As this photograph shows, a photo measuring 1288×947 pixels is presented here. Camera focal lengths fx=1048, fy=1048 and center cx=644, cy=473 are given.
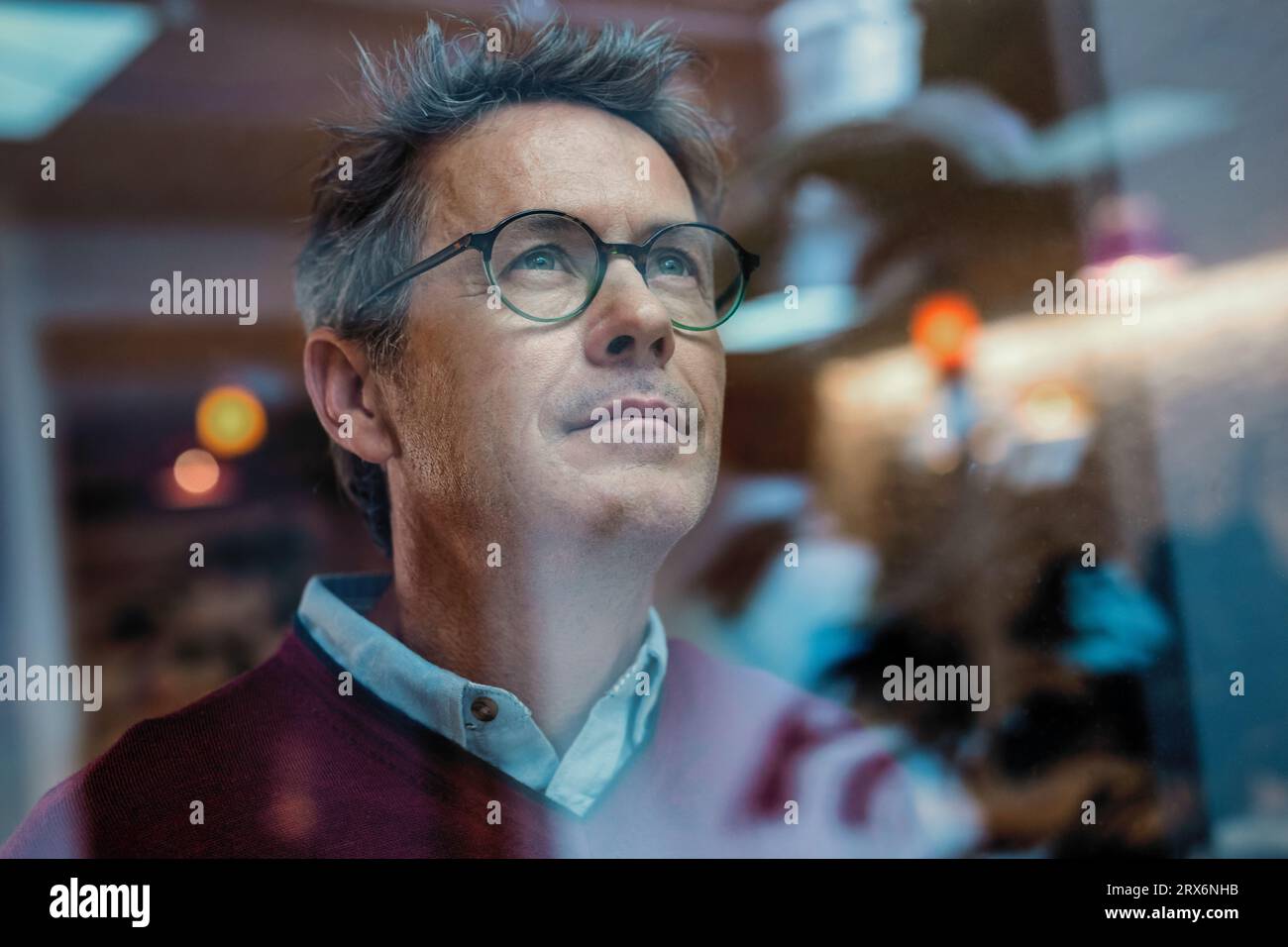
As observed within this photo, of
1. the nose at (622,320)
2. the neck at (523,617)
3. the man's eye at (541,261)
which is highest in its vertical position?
the man's eye at (541,261)

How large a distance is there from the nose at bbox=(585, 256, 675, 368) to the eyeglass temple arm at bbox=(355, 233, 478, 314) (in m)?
0.23

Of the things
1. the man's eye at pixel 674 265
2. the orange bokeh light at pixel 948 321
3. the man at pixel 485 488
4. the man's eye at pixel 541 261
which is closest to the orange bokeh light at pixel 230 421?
the man at pixel 485 488

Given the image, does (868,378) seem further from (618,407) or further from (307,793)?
(307,793)

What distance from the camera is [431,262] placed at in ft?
5.63

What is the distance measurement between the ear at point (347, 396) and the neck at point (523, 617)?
0.16 meters

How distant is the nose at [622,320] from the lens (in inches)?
66.7

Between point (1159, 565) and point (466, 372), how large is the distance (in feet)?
4.44

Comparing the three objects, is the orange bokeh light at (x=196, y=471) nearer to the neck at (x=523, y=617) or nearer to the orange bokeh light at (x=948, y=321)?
the neck at (x=523, y=617)

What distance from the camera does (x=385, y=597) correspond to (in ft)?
5.88

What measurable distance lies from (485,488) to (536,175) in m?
0.52

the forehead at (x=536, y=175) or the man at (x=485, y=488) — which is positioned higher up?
the forehead at (x=536, y=175)

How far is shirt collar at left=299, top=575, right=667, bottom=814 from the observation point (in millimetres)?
1724
